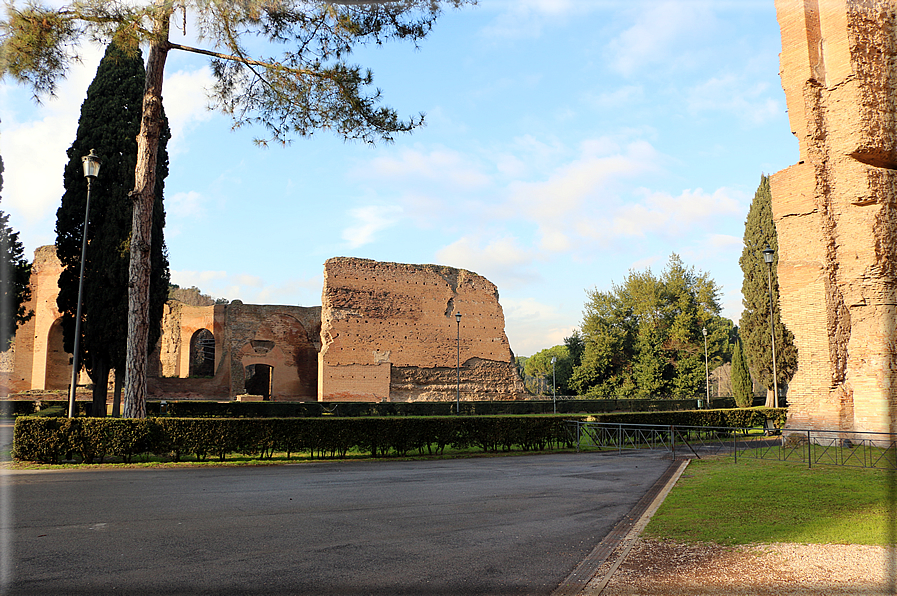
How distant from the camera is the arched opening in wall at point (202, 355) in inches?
1356

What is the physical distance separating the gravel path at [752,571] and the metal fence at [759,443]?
6255 mm

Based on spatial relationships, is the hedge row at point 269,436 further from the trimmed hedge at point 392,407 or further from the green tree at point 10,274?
the green tree at point 10,274

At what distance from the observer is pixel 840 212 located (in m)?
13.4

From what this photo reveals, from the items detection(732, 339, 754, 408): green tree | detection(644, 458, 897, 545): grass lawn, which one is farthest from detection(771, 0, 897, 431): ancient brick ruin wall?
detection(732, 339, 754, 408): green tree

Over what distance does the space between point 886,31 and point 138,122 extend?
66.5 ft

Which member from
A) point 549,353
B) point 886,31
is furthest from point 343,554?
point 549,353

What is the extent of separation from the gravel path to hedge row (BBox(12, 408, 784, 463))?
859 centimetres

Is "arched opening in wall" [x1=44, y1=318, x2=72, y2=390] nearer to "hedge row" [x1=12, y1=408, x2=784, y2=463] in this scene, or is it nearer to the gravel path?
"hedge row" [x1=12, y1=408, x2=784, y2=463]

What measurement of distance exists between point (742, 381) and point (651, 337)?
415 inches

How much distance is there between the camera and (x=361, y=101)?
12875 millimetres

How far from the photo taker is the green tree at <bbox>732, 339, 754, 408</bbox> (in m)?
27.9

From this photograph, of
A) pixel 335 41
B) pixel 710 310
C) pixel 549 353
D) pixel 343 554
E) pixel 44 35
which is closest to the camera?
pixel 343 554

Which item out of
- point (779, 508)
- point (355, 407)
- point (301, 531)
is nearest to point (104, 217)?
point (355, 407)

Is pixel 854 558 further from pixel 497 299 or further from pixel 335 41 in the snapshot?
pixel 497 299
